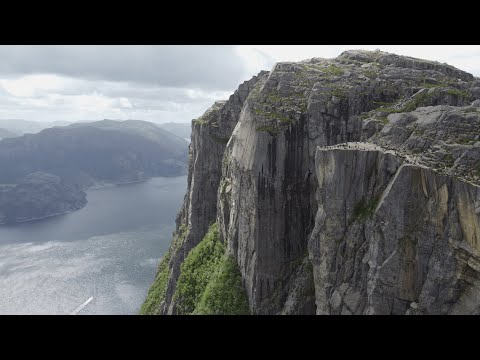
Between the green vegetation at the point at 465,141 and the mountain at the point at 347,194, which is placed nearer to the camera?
the mountain at the point at 347,194

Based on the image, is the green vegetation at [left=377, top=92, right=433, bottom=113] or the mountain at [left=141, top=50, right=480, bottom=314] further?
the green vegetation at [left=377, top=92, right=433, bottom=113]

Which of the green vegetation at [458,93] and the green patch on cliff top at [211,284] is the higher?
the green vegetation at [458,93]

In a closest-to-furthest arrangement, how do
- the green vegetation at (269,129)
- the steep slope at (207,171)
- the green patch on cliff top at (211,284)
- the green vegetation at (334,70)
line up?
the green vegetation at (269,129), the green patch on cliff top at (211,284), the green vegetation at (334,70), the steep slope at (207,171)

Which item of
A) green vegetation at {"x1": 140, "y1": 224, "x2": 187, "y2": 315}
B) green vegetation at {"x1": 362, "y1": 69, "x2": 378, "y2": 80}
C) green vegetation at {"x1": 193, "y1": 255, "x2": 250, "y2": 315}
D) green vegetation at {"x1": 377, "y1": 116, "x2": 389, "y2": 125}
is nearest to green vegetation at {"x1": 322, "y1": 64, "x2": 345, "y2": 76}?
green vegetation at {"x1": 362, "y1": 69, "x2": 378, "y2": 80}

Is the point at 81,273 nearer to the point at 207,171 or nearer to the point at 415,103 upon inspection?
the point at 207,171

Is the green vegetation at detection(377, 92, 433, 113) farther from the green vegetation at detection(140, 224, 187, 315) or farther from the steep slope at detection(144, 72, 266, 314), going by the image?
the green vegetation at detection(140, 224, 187, 315)

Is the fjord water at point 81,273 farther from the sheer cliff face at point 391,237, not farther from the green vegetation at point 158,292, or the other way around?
the sheer cliff face at point 391,237

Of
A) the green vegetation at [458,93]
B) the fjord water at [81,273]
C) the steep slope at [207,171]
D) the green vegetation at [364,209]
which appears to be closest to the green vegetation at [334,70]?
the green vegetation at [458,93]
